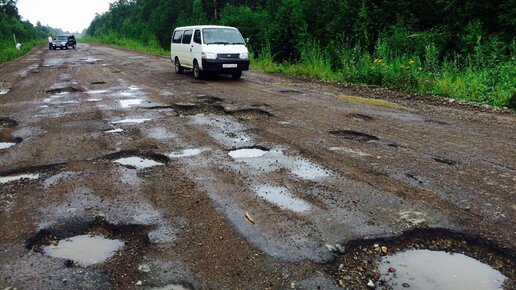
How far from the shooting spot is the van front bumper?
1355cm

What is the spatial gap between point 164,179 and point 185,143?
5.07 ft

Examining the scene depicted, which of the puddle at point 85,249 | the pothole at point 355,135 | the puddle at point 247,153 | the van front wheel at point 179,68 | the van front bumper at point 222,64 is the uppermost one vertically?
the van front bumper at point 222,64

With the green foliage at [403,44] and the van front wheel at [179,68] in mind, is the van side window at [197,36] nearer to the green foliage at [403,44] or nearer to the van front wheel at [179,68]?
the van front wheel at [179,68]

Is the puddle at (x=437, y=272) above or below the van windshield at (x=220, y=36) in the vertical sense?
below

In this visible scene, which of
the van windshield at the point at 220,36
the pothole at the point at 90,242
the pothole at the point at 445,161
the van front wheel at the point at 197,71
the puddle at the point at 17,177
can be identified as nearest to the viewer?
the pothole at the point at 90,242

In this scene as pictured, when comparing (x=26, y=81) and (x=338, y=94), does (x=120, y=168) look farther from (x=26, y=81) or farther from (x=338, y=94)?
(x=26, y=81)

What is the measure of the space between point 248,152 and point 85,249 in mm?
2849

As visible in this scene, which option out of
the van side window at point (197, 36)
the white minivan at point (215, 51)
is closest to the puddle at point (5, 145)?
the white minivan at point (215, 51)

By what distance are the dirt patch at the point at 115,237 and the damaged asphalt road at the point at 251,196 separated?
15 mm

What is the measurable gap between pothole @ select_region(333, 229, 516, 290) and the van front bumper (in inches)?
435

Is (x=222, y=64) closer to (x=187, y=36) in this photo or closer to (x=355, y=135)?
(x=187, y=36)

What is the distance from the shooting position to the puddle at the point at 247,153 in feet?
18.2

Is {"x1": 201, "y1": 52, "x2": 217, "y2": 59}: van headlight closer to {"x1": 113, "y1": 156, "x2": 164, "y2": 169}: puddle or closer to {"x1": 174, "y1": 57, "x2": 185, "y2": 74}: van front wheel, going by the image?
{"x1": 174, "y1": 57, "x2": 185, "y2": 74}: van front wheel

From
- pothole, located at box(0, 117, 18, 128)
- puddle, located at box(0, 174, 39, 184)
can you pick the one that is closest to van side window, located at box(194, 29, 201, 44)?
pothole, located at box(0, 117, 18, 128)
